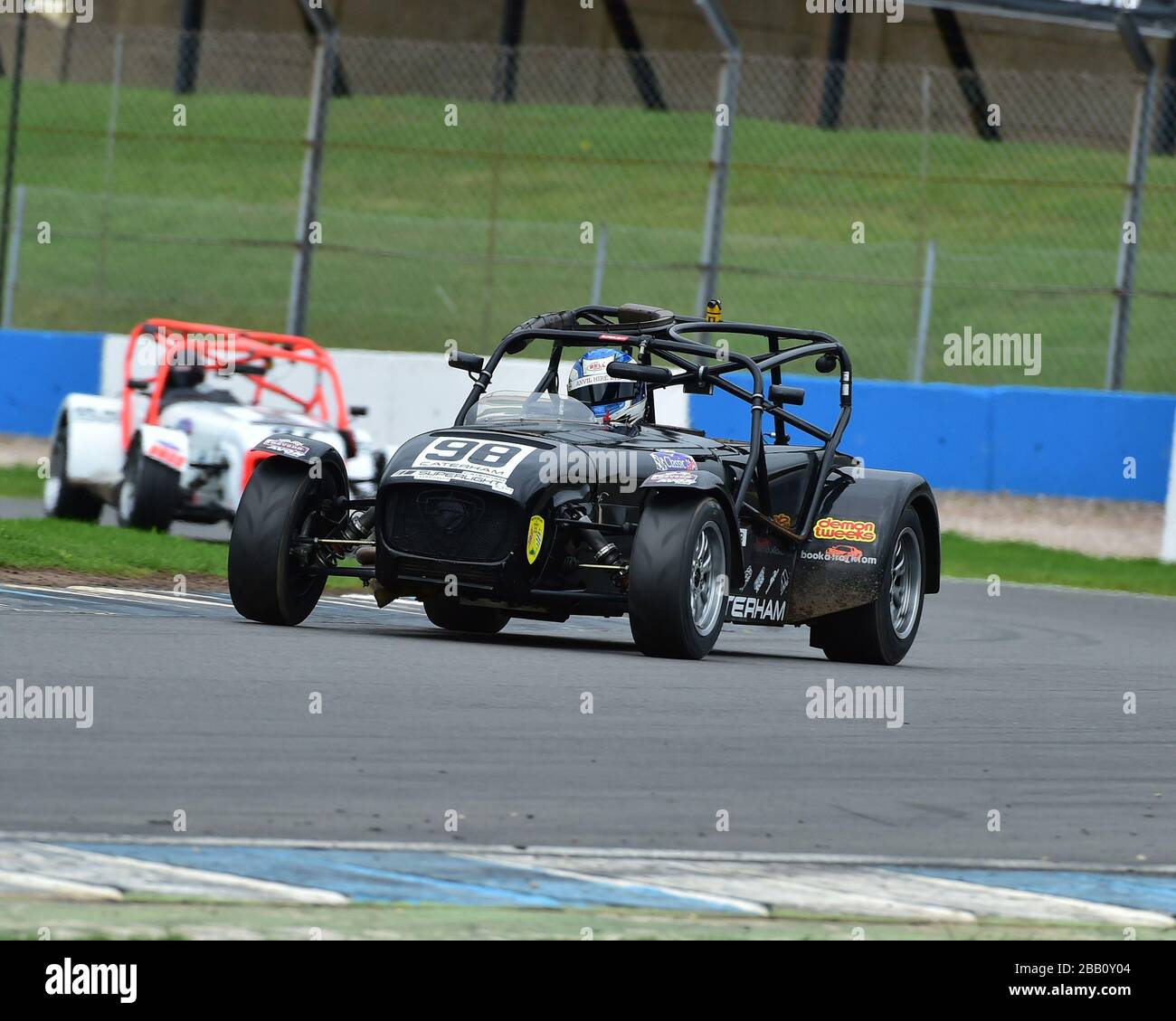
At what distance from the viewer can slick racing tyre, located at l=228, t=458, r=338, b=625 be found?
9.99 meters

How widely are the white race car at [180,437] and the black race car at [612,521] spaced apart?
4398 millimetres

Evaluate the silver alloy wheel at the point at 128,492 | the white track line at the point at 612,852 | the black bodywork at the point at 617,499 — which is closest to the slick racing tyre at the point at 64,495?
the silver alloy wheel at the point at 128,492

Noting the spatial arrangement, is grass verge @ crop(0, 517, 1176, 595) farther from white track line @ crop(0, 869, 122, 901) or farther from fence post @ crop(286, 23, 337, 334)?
white track line @ crop(0, 869, 122, 901)

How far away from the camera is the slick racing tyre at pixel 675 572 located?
952 centimetres

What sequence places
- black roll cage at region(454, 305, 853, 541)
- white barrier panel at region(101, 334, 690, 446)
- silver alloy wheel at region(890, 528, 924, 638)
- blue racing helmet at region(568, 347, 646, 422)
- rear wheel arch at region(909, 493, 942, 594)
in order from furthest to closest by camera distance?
white barrier panel at region(101, 334, 690, 446) → rear wheel arch at region(909, 493, 942, 594) → silver alloy wheel at region(890, 528, 924, 638) → blue racing helmet at region(568, 347, 646, 422) → black roll cage at region(454, 305, 853, 541)

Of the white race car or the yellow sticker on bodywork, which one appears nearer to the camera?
the yellow sticker on bodywork

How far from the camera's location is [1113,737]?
27.5 feet

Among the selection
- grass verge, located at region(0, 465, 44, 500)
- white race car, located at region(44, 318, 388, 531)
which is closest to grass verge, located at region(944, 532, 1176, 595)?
white race car, located at region(44, 318, 388, 531)

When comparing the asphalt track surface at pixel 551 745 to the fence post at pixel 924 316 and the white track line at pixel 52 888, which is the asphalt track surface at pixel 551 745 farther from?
the fence post at pixel 924 316

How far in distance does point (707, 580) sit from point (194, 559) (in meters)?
4.51

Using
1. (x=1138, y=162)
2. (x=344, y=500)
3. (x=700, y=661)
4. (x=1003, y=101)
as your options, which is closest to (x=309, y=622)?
(x=344, y=500)

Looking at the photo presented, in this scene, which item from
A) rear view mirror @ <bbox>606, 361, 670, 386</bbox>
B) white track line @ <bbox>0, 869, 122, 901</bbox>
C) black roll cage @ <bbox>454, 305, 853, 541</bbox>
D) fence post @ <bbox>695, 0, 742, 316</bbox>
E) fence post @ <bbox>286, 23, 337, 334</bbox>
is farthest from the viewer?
fence post @ <bbox>286, 23, 337, 334</bbox>

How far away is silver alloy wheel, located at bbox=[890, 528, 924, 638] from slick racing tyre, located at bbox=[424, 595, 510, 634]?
74.9 inches

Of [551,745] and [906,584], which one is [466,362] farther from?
[551,745]
